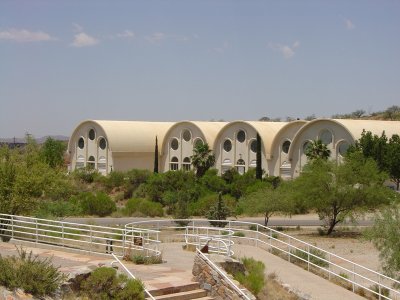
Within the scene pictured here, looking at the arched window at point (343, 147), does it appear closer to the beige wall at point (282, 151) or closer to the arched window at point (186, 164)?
the beige wall at point (282, 151)

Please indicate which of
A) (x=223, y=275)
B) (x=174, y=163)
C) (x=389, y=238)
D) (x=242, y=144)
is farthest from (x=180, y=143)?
(x=223, y=275)

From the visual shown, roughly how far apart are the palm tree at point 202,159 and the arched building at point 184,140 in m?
1.22

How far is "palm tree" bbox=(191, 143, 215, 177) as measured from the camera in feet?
218

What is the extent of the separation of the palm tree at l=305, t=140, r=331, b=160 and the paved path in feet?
124

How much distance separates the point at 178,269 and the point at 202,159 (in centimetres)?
5091

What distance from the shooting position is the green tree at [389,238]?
A: 18.7 metres

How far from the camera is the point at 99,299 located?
39.2 feet

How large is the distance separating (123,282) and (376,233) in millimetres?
10326

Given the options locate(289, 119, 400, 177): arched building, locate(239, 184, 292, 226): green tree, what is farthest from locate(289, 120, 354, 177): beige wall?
locate(239, 184, 292, 226): green tree

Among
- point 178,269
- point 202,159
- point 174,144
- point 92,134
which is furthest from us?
point 92,134

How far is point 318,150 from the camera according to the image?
56125mm

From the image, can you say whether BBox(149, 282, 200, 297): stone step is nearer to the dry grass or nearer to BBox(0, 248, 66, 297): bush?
the dry grass

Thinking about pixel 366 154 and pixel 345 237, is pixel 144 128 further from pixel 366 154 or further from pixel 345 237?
pixel 345 237

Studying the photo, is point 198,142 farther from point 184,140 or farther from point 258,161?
point 258,161
